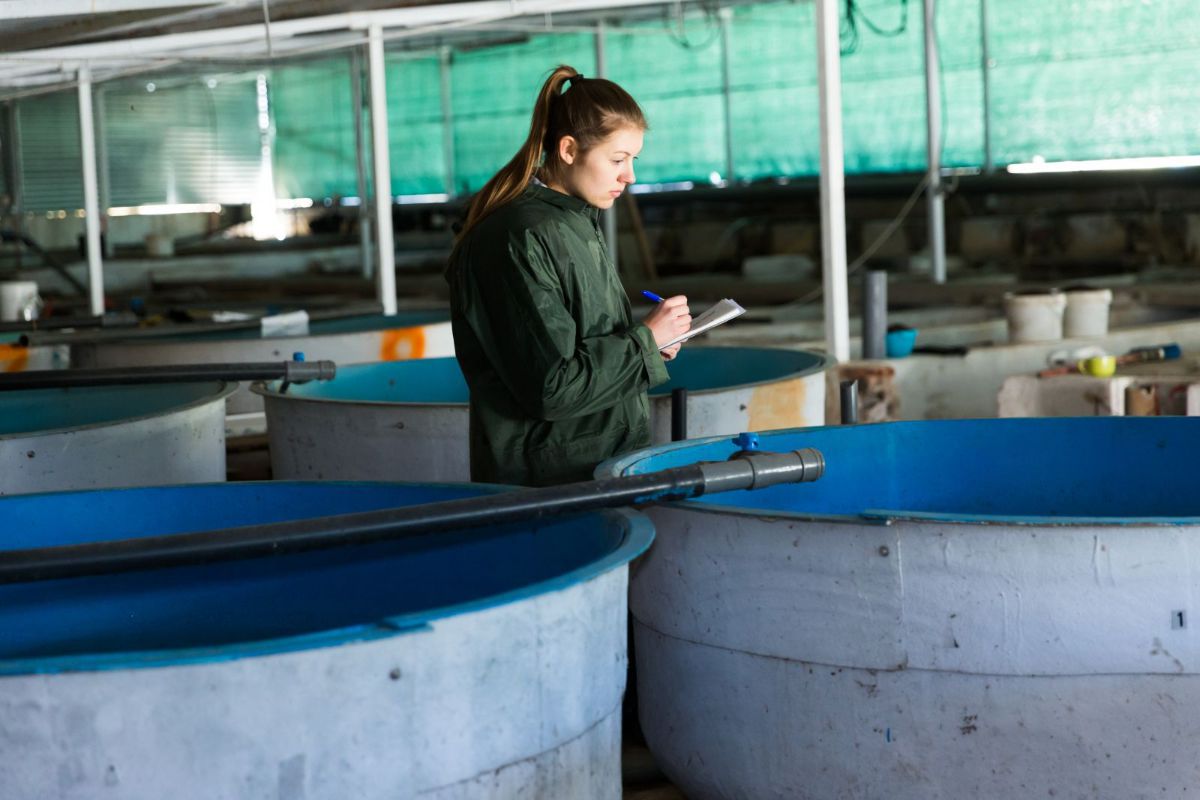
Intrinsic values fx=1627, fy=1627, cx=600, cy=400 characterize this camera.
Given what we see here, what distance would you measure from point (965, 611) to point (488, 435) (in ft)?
2.98

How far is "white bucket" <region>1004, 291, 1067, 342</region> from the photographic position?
24.5 ft

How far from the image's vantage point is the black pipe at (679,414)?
11.7 ft

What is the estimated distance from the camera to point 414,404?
13.3 ft

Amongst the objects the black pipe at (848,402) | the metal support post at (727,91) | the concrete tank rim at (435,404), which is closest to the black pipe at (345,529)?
the black pipe at (848,402)

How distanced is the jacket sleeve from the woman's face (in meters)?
0.16

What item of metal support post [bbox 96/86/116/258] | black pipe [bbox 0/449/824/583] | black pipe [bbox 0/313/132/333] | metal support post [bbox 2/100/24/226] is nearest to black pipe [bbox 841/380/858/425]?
black pipe [bbox 0/449/824/583]

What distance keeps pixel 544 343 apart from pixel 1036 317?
5.28 meters

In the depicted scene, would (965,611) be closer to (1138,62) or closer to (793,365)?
→ (793,365)

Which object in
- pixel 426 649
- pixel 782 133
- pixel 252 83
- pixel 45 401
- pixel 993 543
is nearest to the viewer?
pixel 426 649

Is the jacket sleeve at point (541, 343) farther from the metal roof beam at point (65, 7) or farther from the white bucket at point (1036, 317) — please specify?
the white bucket at point (1036, 317)

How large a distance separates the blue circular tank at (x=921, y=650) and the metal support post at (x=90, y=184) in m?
6.74

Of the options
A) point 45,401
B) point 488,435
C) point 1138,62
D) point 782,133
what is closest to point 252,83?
point 782,133

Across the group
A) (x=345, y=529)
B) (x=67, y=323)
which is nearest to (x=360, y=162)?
(x=67, y=323)

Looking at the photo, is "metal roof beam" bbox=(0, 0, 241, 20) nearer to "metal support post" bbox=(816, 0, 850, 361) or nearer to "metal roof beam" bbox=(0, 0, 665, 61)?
"metal roof beam" bbox=(0, 0, 665, 61)
